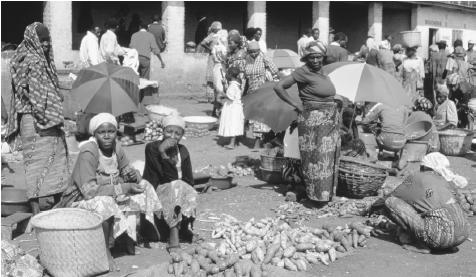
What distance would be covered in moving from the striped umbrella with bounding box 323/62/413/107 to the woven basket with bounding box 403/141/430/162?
1629mm

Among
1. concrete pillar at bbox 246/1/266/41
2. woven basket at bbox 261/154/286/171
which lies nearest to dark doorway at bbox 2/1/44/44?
concrete pillar at bbox 246/1/266/41

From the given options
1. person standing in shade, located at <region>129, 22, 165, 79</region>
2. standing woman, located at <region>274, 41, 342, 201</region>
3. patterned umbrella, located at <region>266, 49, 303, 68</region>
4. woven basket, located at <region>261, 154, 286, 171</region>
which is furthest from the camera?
patterned umbrella, located at <region>266, 49, 303, 68</region>

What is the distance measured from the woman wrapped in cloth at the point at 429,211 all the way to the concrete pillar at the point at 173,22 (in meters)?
10.8

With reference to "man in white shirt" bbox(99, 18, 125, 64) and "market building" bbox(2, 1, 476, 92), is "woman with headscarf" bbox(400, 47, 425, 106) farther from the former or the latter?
"man in white shirt" bbox(99, 18, 125, 64)

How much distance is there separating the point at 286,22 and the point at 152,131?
40.9 feet

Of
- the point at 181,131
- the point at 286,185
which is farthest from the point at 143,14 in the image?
the point at 181,131

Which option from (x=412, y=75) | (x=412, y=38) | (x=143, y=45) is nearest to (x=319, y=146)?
(x=412, y=75)

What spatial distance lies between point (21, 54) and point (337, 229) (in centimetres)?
343

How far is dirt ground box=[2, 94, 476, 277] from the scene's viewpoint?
499 centimetres

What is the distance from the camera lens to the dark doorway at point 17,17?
56.3ft

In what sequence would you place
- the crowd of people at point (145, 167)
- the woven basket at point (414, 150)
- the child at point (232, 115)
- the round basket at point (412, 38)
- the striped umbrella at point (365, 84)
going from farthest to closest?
the round basket at point (412, 38) < the child at point (232, 115) < the woven basket at point (414, 150) < the striped umbrella at point (365, 84) < the crowd of people at point (145, 167)

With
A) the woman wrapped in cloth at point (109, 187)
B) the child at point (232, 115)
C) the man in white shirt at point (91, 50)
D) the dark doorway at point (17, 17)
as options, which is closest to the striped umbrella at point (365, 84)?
the child at point (232, 115)

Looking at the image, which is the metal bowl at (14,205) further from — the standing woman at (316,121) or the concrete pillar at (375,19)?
the concrete pillar at (375,19)

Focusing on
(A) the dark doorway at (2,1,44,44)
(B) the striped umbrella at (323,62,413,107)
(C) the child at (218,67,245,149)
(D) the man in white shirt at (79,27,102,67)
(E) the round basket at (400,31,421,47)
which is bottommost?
(C) the child at (218,67,245,149)
